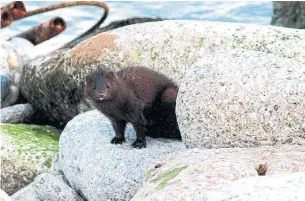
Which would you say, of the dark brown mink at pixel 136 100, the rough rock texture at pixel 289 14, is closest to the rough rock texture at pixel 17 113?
the dark brown mink at pixel 136 100

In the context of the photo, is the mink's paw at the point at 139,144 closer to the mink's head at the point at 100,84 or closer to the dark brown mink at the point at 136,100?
the dark brown mink at the point at 136,100

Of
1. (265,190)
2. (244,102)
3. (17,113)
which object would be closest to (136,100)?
(244,102)

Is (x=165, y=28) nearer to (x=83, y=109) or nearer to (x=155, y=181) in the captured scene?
(x=83, y=109)

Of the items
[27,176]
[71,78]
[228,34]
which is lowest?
[27,176]

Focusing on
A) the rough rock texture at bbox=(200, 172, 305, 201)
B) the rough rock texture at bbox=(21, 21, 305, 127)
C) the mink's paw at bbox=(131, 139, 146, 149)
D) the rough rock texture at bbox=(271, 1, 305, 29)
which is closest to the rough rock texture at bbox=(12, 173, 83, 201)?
the mink's paw at bbox=(131, 139, 146, 149)

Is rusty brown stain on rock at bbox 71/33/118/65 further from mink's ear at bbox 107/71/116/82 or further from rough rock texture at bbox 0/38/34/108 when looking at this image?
mink's ear at bbox 107/71/116/82

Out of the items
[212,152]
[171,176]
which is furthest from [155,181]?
[212,152]

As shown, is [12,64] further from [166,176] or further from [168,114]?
[166,176]
